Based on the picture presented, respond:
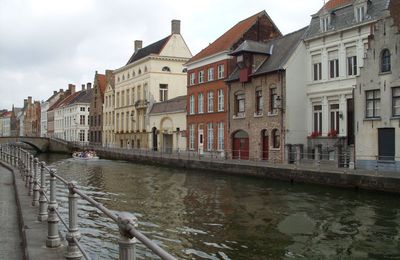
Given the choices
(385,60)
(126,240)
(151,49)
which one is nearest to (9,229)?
(126,240)

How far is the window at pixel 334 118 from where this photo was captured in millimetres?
30008

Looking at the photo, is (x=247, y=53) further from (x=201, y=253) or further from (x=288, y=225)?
(x=201, y=253)

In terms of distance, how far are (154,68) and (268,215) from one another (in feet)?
146

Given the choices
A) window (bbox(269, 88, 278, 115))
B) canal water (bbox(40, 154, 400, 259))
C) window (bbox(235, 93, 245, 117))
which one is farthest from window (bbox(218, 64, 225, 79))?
canal water (bbox(40, 154, 400, 259))

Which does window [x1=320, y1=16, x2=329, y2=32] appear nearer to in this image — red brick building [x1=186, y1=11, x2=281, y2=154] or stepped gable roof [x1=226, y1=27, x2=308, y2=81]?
stepped gable roof [x1=226, y1=27, x2=308, y2=81]

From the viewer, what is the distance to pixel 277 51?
35.9m

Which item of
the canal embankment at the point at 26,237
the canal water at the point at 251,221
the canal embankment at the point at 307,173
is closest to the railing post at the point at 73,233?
the canal embankment at the point at 26,237

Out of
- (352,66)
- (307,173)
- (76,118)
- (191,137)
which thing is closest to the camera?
(307,173)

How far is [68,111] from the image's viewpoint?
8944 centimetres

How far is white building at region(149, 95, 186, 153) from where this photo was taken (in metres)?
48.2

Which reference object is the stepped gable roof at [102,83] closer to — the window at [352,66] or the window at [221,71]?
the window at [221,71]

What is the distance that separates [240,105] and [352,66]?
11023 millimetres

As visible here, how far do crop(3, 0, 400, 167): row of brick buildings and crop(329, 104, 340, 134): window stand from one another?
64 mm

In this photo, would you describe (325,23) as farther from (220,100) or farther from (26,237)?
(26,237)
